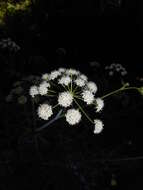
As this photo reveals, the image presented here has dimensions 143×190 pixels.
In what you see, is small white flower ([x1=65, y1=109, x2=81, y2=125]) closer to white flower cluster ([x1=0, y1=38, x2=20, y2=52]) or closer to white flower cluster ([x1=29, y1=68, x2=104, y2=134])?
white flower cluster ([x1=29, y1=68, x2=104, y2=134])

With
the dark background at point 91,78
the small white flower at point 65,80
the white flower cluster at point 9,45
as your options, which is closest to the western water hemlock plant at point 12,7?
the dark background at point 91,78

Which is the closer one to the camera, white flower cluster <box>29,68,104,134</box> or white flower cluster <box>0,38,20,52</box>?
white flower cluster <box>29,68,104,134</box>

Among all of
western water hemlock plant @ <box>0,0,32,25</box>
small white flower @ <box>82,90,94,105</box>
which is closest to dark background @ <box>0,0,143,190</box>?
western water hemlock plant @ <box>0,0,32,25</box>

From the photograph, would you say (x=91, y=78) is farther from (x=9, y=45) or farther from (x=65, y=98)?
(x=65, y=98)

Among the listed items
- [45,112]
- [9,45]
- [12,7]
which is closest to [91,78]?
[9,45]

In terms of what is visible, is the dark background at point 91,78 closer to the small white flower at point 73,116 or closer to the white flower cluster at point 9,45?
the white flower cluster at point 9,45

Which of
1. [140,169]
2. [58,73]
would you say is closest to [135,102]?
[140,169]

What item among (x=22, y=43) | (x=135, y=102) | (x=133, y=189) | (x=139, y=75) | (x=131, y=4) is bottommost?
(x=133, y=189)

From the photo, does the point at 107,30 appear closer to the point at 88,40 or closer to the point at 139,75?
the point at 88,40
